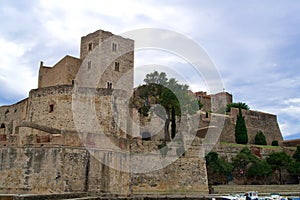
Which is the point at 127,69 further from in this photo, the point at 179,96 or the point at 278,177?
the point at 278,177

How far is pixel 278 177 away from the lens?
1385 inches

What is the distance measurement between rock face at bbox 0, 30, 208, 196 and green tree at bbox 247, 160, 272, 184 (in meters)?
8.64

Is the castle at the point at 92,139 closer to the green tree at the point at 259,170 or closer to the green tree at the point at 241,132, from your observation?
the green tree at the point at 241,132

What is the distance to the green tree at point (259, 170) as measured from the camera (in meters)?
31.6

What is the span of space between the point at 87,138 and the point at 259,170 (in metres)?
19.4

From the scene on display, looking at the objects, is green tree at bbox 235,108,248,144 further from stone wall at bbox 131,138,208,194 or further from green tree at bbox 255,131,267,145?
stone wall at bbox 131,138,208,194

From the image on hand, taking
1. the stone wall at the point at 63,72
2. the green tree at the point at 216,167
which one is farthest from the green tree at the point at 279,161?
the stone wall at the point at 63,72

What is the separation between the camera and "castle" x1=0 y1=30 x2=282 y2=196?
672 inches

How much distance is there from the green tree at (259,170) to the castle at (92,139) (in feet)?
22.4

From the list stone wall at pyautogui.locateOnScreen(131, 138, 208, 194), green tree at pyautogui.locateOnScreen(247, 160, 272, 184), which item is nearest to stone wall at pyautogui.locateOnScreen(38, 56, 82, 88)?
stone wall at pyautogui.locateOnScreen(131, 138, 208, 194)

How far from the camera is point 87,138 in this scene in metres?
18.0

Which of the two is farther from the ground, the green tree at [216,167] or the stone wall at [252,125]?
the stone wall at [252,125]

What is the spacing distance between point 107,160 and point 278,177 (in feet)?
77.3

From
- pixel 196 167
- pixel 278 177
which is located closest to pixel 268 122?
pixel 278 177
